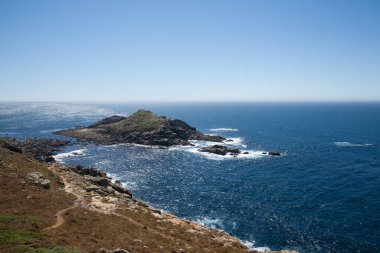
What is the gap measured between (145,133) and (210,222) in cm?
10827

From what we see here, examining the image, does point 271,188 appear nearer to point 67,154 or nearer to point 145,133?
point 67,154

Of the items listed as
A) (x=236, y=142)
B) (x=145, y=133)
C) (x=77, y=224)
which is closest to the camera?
(x=77, y=224)

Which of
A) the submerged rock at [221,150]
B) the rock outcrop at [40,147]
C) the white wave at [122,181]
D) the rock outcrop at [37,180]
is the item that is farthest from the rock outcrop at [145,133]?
the rock outcrop at [37,180]

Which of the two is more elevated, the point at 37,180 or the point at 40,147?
the point at 37,180

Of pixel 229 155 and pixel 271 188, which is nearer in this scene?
pixel 271 188

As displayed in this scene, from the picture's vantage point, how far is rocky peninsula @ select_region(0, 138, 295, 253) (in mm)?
31719

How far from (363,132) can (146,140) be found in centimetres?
12957

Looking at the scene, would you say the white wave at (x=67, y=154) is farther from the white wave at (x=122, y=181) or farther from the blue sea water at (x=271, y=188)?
the white wave at (x=122, y=181)

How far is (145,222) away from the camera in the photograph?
48.2 metres

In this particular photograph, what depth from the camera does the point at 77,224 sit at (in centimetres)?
4003

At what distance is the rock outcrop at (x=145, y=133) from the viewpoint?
163125 mm

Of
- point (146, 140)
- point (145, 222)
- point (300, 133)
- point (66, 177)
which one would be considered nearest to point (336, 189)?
point (145, 222)

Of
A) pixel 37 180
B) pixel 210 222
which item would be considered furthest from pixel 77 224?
pixel 210 222

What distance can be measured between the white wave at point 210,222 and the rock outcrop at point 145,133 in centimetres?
9190
